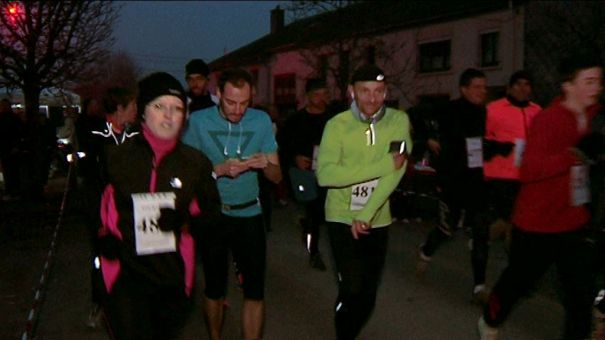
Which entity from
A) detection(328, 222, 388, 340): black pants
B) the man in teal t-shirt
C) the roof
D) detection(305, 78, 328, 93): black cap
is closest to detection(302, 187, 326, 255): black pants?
detection(305, 78, 328, 93): black cap

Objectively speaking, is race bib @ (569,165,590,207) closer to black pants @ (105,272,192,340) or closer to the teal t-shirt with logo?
the teal t-shirt with logo

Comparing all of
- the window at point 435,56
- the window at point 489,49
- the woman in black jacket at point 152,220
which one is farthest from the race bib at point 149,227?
the window at point 435,56

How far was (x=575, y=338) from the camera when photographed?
5195 millimetres

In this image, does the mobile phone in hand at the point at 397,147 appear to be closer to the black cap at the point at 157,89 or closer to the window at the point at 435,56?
the black cap at the point at 157,89

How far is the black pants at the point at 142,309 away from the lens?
13.3 ft

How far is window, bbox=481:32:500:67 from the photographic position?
104ft

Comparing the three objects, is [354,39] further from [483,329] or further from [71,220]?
[483,329]

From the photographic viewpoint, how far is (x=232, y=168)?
5293 millimetres

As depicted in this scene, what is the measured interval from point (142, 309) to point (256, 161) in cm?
150

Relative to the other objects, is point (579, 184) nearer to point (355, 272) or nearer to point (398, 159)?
point (398, 159)

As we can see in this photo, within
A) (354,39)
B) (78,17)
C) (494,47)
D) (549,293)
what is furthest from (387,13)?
(549,293)

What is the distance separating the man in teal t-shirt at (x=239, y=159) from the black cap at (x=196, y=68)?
8.23ft

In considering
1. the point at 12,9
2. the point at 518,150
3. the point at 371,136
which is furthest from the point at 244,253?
the point at 12,9

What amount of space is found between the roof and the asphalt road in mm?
15332
